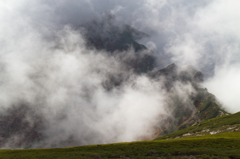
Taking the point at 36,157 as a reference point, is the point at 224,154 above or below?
below

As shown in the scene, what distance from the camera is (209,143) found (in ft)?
194

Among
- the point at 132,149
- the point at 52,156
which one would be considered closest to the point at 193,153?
the point at 132,149

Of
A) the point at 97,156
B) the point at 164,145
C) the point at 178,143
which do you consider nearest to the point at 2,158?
the point at 97,156

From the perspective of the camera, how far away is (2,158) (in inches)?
2680

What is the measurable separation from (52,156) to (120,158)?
31.6 meters

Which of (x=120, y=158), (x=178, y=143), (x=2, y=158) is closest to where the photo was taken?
(x=120, y=158)

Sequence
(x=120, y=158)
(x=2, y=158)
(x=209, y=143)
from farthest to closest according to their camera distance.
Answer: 1. (x=2, y=158)
2. (x=209, y=143)
3. (x=120, y=158)

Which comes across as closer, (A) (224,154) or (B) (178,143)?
(A) (224,154)

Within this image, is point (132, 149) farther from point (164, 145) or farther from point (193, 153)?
point (193, 153)

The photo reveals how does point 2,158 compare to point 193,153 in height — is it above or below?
above

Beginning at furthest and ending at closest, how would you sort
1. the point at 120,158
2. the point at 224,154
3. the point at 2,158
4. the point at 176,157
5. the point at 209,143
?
1. the point at 2,158
2. the point at 209,143
3. the point at 120,158
4. the point at 176,157
5. the point at 224,154

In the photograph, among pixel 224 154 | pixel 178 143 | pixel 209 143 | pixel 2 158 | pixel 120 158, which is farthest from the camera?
pixel 2 158

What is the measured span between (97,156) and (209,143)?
44.6 m

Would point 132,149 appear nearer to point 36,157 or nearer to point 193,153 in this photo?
point 193,153
